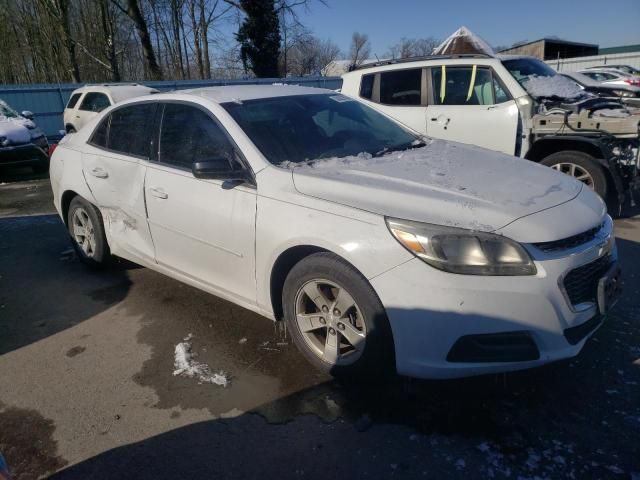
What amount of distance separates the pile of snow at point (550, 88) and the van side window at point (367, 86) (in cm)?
211

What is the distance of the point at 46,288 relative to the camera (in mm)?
4301

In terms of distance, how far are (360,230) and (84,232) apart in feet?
10.5

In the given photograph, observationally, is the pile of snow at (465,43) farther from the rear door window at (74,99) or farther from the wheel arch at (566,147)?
the rear door window at (74,99)

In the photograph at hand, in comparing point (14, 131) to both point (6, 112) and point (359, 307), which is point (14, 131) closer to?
point (6, 112)

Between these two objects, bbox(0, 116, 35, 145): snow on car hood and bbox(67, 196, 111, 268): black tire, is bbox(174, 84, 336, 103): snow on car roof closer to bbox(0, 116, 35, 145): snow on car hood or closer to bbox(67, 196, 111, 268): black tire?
bbox(67, 196, 111, 268): black tire

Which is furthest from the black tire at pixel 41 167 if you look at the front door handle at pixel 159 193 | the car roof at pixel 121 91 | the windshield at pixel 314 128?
the windshield at pixel 314 128

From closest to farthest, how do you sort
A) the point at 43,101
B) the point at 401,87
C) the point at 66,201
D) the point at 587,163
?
the point at 66,201, the point at 587,163, the point at 401,87, the point at 43,101

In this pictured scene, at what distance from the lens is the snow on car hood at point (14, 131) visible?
9688 millimetres

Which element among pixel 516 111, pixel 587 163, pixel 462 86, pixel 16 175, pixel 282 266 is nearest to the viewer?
pixel 282 266

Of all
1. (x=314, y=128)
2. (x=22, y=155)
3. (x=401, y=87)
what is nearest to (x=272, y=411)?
(x=314, y=128)

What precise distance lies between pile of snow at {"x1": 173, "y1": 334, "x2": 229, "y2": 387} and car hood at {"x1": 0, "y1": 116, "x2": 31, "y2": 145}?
8.83 meters

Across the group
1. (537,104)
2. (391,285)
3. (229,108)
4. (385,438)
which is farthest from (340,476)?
(537,104)

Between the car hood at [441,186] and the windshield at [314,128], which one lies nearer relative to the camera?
the car hood at [441,186]

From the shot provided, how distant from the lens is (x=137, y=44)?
31.3 metres
